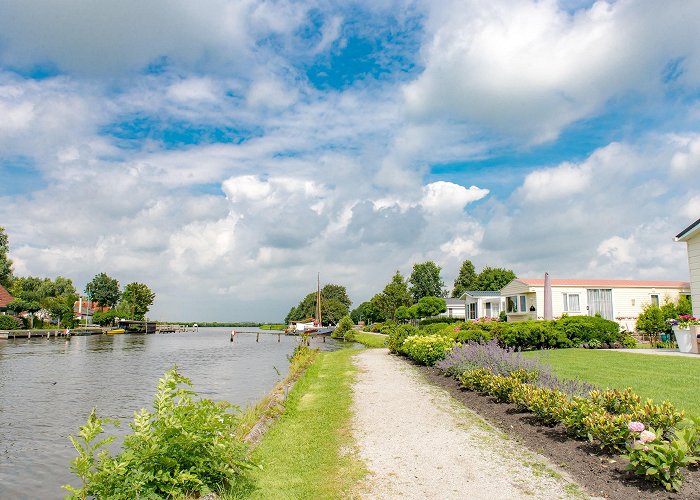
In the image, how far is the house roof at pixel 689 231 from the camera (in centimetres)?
1726

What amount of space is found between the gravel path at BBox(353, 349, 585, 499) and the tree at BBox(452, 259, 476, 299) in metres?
71.3

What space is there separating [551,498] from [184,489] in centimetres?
355

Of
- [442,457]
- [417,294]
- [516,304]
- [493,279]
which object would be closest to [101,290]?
[417,294]

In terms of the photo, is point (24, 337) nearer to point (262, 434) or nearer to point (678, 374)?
point (262, 434)

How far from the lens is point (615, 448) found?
221 inches

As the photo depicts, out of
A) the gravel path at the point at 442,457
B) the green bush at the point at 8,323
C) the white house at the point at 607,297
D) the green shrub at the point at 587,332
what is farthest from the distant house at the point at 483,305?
the green bush at the point at 8,323

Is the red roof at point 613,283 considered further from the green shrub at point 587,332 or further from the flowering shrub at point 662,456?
the flowering shrub at point 662,456

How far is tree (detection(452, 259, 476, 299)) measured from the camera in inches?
3135

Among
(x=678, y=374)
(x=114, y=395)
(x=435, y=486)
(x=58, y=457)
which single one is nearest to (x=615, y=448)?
(x=435, y=486)

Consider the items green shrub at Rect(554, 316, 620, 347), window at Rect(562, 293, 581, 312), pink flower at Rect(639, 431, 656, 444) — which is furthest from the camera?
window at Rect(562, 293, 581, 312)

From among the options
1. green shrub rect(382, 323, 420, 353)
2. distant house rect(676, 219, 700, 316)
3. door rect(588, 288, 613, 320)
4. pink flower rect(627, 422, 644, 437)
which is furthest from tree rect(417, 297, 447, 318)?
pink flower rect(627, 422, 644, 437)

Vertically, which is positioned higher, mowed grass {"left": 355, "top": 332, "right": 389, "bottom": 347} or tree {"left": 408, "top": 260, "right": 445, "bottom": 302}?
tree {"left": 408, "top": 260, "right": 445, "bottom": 302}

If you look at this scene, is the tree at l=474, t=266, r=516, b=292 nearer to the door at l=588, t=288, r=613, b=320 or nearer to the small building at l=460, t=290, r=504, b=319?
the small building at l=460, t=290, r=504, b=319

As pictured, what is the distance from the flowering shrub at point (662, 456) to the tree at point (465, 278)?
2970 inches
